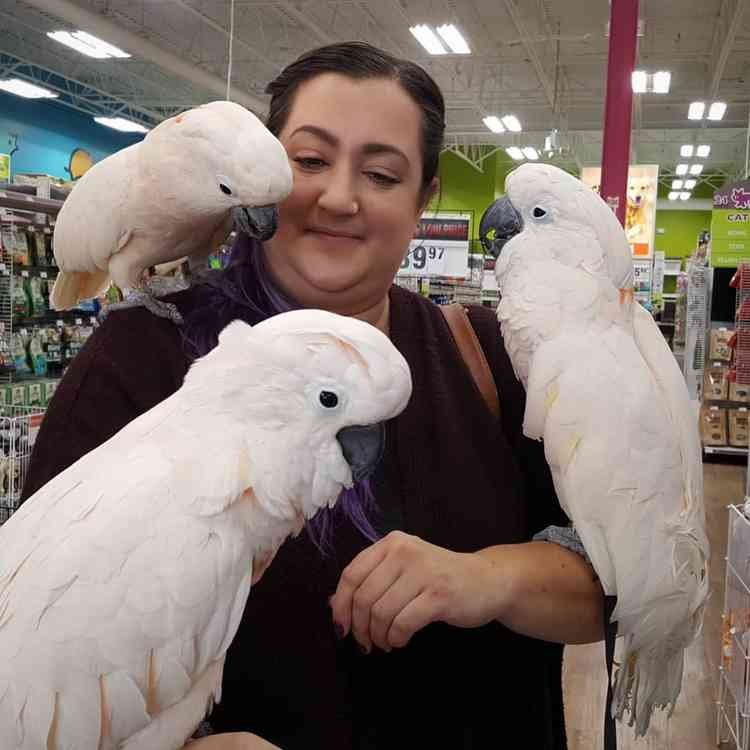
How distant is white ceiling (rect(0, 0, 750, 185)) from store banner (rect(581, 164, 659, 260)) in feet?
5.14

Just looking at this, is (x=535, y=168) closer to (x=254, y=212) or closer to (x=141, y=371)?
(x=254, y=212)

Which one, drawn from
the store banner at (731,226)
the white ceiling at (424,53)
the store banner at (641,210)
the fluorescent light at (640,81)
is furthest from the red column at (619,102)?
the fluorescent light at (640,81)

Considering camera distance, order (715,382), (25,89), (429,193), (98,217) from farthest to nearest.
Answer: (25,89)
(715,382)
(98,217)
(429,193)

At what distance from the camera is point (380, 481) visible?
0.97 metres

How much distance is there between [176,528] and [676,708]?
97.2 inches

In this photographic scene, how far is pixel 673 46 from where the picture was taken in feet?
28.5

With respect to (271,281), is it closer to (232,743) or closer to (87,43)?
(232,743)

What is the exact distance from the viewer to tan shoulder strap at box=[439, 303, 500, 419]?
3.61 ft

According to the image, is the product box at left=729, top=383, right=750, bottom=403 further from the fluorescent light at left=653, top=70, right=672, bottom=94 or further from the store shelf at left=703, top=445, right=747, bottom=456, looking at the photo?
the fluorescent light at left=653, top=70, right=672, bottom=94

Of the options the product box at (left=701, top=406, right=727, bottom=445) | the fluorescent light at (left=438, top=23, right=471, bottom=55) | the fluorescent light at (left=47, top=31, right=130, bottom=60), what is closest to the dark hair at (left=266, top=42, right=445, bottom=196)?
the product box at (left=701, top=406, right=727, bottom=445)

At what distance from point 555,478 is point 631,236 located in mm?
5857

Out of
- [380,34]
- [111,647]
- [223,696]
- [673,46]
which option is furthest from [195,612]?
[673,46]

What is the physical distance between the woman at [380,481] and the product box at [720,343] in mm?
5453

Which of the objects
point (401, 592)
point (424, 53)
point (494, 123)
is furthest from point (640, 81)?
point (401, 592)
